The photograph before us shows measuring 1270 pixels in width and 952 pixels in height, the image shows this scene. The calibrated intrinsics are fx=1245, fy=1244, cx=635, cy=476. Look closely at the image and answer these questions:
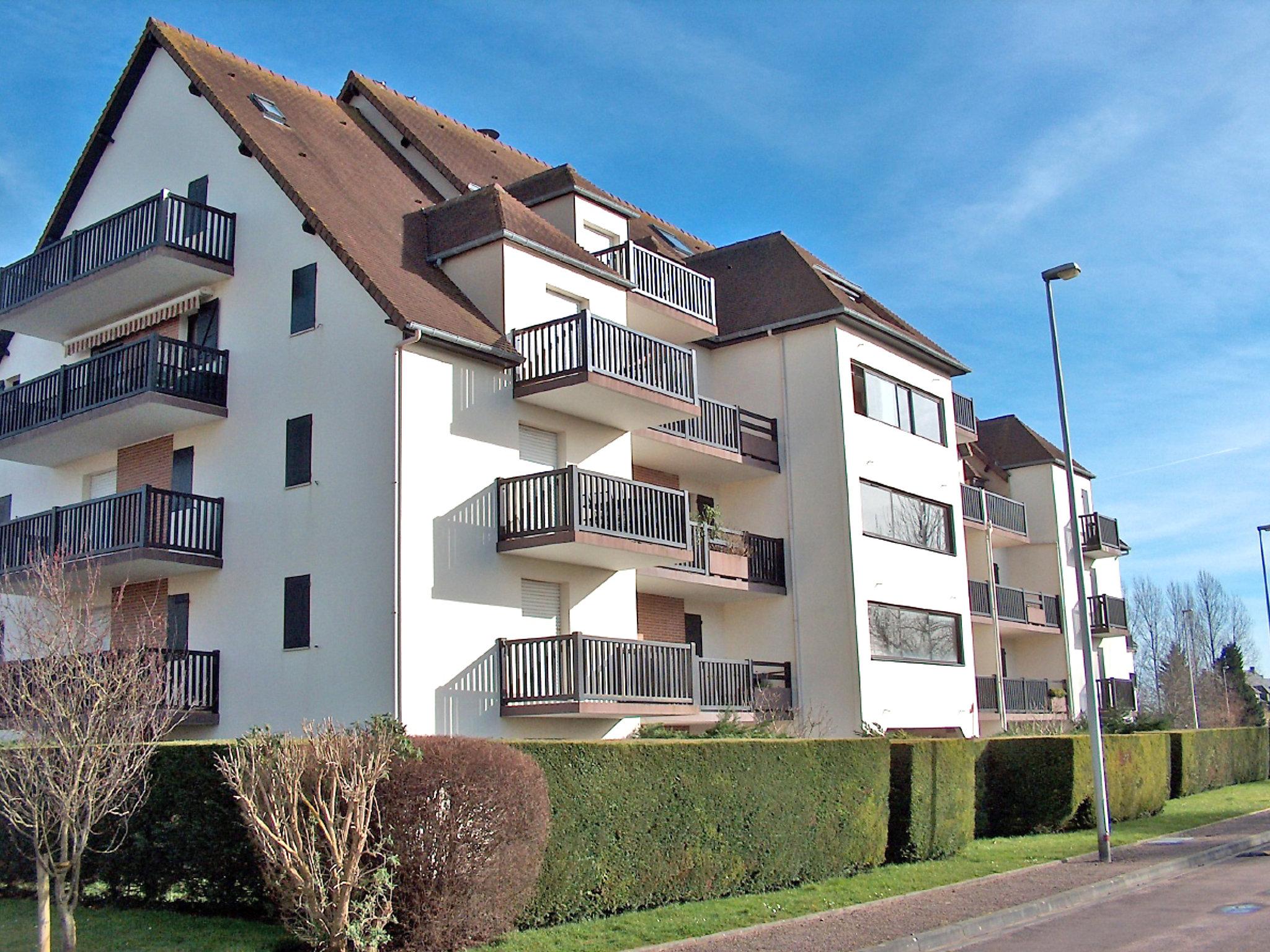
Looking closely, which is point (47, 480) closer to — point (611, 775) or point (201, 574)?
point (201, 574)

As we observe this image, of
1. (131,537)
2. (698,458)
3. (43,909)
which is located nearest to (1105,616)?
(698,458)

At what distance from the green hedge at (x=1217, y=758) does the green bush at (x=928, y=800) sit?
1574 centimetres

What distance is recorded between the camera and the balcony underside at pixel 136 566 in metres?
20.0

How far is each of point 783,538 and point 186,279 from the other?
44.8 ft

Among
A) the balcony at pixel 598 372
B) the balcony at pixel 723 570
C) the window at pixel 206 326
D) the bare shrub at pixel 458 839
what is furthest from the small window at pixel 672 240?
the bare shrub at pixel 458 839

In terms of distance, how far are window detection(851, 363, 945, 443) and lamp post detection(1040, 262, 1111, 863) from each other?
26.4ft

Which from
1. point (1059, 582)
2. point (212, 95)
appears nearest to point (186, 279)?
point (212, 95)

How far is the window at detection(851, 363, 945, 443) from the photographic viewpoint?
28875 mm

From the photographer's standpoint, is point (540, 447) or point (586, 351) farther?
point (540, 447)

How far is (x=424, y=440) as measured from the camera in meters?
19.2

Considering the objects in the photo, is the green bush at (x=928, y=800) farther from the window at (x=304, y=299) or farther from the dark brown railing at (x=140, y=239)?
the dark brown railing at (x=140, y=239)

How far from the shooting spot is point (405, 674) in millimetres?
18266

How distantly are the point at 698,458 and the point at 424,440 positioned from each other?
8.55 meters

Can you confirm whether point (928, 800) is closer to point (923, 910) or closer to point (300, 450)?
point (923, 910)
